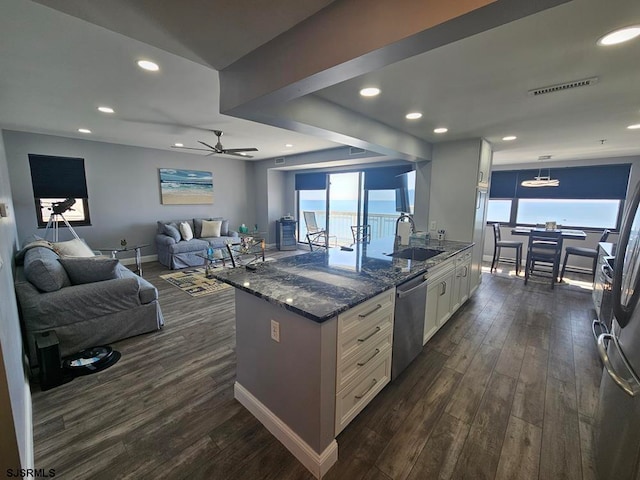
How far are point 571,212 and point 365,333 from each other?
22.3ft

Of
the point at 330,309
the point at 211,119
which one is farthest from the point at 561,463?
the point at 211,119

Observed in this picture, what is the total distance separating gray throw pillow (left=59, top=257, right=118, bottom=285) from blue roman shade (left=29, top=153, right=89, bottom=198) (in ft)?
11.3

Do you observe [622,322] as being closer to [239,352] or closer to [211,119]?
[239,352]

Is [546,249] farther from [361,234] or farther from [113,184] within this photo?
[113,184]

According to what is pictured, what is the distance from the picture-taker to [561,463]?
155 centimetres

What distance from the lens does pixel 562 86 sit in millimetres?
1988

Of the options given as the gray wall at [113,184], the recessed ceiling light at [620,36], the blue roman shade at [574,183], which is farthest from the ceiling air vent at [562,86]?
the gray wall at [113,184]

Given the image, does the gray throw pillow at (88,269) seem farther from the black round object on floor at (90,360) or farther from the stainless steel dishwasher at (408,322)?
the stainless steel dishwasher at (408,322)

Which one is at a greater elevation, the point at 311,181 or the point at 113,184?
the point at 311,181

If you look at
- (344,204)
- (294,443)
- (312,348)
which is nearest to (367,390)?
(294,443)

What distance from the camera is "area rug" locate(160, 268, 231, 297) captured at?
4.22 meters

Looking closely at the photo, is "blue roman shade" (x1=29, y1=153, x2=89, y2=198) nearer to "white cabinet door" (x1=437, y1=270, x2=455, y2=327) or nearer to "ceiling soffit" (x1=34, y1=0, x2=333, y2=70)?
"ceiling soffit" (x1=34, y1=0, x2=333, y2=70)

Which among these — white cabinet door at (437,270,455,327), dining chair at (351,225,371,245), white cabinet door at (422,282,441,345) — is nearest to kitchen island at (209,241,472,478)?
white cabinet door at (422,282,441,345)

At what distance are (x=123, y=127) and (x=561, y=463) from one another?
587 centimetres
